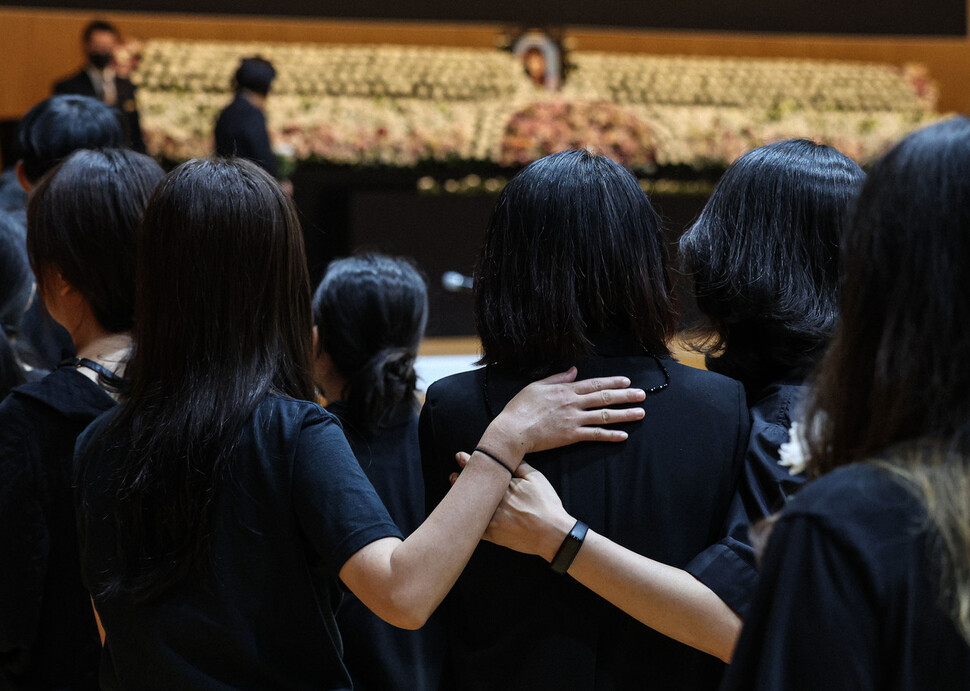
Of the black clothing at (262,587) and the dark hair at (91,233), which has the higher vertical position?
the dark hair at (91,233)

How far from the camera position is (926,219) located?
0.75 m

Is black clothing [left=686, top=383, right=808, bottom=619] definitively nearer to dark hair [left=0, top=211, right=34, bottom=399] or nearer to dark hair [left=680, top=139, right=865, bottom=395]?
dark hair [left=680, top=139, right=865, bottom=395]

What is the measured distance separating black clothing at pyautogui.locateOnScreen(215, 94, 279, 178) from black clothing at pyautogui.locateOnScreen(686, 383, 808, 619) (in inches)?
186

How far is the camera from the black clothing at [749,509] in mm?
1199

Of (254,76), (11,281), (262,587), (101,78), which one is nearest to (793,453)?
(262,587)

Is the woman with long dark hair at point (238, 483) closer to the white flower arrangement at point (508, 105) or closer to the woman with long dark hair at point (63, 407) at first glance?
the woman with long dark hair at point (63, 407)

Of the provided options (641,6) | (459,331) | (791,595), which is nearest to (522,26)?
(641,6)

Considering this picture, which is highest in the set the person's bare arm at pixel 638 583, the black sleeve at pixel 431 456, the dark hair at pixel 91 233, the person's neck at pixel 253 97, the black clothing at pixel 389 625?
the dark hair at pixel 91 233

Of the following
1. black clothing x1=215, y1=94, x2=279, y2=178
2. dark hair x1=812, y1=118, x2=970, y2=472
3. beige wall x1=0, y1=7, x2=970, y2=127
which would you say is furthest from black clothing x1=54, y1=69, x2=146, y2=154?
dark hair x1=812, y1=118, x2=970, y2=472

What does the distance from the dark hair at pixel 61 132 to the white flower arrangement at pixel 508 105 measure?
360cm

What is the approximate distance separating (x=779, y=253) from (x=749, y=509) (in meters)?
0.35

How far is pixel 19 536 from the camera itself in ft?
4.66

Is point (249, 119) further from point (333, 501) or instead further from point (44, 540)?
point (333, 501)

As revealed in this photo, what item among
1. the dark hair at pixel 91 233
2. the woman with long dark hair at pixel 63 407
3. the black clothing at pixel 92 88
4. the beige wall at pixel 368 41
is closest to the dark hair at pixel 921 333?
the woman with long dark hair at pixel 63 407
